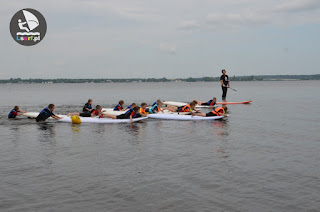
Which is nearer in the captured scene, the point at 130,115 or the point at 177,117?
the point at 130,115

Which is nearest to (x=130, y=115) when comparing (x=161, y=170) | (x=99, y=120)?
(x=99, y=120)

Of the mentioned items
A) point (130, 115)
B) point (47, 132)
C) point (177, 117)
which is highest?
point (130, 115)

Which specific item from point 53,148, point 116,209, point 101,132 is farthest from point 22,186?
point 101,132

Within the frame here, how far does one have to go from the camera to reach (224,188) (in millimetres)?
10148

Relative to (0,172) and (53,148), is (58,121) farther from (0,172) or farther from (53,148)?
(0,172)

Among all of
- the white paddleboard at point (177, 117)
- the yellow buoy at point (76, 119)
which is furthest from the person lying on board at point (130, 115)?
the white paddleboard at point (177, 117)

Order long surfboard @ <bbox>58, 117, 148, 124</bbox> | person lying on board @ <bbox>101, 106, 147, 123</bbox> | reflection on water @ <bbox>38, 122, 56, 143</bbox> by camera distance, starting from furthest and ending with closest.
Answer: person lying on board @ <bbox>101, 106, 147, 123</bbox>
long surfboard @ <bbox>58, 117, 148, 124</bbox>
reflection on water @ <bbox>38, 122, 56, 143</bbox>

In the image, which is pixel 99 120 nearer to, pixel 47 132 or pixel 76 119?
pixel 76 119

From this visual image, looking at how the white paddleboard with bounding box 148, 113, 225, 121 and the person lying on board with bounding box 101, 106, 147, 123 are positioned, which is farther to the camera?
the white paddleboard with bounding box 148, 113, 225, 121

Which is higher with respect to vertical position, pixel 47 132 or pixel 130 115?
pixel 130 115

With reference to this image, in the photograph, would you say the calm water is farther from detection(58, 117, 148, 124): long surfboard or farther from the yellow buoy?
the yellow buoy

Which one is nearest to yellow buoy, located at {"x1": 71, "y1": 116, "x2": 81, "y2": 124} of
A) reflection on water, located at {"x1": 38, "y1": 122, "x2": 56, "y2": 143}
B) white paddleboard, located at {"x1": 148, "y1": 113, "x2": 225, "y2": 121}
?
reflection on water, located at {"x1": 38, "y1": 122, "x2": 56, "y2": 143}

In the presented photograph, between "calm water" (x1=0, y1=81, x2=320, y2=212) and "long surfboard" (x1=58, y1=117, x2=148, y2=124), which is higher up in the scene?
"long surfboard" (x1=58, y1=117, x2=148, y2=124)

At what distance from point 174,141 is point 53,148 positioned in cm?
611
